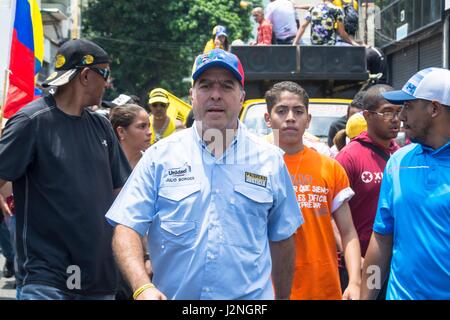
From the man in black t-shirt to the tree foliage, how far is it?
134ft

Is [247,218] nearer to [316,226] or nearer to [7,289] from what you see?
[316,226]

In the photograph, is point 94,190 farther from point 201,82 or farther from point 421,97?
point 421,97

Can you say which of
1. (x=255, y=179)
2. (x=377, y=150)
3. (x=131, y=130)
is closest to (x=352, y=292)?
(x=377, y=150)

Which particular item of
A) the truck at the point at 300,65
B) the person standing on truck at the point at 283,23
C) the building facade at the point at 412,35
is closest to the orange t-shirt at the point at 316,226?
the truck at the point at 300,65

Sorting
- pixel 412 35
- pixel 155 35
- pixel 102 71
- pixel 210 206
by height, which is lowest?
pixel 210 206

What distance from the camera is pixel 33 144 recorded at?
4965mm

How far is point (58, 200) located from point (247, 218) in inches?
56.3

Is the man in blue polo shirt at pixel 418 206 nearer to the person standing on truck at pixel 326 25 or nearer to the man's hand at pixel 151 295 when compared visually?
the man's hand at pixel 151 295

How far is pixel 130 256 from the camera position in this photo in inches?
153

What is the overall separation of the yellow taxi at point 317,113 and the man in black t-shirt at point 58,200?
5.54m

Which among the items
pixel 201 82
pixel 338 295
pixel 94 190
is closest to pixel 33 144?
pixel 94 190

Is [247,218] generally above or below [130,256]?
above

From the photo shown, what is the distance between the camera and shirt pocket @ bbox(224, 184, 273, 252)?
392 centimetres
